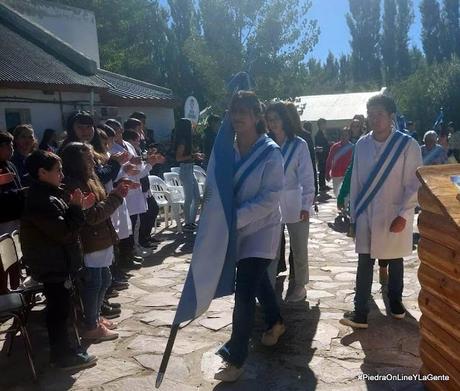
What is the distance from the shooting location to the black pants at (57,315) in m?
3.72

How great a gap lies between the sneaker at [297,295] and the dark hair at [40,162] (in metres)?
2.68

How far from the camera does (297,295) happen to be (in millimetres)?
5199

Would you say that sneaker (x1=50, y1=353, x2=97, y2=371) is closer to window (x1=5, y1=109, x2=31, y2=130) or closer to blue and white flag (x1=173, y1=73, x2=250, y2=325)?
blue and white flag (x1=173, y1=73, x2=250, y2=325)

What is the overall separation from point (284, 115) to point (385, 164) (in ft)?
3.66

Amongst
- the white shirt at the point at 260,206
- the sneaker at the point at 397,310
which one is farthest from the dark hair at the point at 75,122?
the sneaker at the point at 397,310

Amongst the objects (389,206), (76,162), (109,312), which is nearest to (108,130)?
(76,162)

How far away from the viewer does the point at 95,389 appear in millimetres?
3506

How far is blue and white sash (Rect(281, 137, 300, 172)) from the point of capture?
193 inches

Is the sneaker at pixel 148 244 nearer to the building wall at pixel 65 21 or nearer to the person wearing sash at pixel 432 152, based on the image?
the person wearing sash at pixel 432 152

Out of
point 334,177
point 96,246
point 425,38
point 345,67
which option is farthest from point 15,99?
point 345,67

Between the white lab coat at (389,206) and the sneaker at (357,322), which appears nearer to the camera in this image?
the white lab coat at (389,206)

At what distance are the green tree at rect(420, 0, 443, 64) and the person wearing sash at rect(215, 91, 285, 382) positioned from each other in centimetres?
4734

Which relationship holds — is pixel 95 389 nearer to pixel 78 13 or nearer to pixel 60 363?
pixel 60 363

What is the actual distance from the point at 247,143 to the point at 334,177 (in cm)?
656
